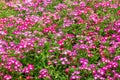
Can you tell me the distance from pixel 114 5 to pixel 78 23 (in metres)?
1.79

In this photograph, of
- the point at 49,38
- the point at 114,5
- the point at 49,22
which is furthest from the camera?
the point at 114,5

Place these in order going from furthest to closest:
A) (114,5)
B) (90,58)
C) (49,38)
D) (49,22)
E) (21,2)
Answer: (21,2) → (114,5) → (49,22) → (49,38) → (90,58)

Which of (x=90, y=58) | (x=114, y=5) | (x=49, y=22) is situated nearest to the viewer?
(x=90, y=58)

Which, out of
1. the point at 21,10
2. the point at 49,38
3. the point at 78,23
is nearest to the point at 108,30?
the point at 78,23

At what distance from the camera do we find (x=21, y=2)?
13.0m

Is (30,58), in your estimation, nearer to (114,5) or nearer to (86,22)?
(86,22)

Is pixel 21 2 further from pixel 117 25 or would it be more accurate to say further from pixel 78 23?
pixel 117 25

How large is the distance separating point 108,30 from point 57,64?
2.20 meters

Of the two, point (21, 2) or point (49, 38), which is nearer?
point (49, 38)

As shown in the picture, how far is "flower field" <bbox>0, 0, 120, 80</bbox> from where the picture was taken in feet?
27.5

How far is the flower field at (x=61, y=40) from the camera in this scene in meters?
8.37

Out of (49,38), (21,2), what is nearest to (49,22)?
(49,38)

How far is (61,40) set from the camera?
943 centimetres

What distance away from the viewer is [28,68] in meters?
8.39
